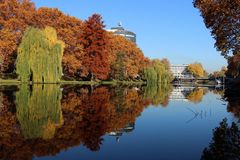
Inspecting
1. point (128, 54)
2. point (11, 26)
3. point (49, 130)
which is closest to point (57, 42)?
point (11, 26)

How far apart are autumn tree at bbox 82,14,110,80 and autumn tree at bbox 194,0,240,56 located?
47.5 meters

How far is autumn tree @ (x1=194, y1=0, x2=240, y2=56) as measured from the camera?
1902 centimetres

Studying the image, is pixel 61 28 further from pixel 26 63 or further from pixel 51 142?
pixel 51 142

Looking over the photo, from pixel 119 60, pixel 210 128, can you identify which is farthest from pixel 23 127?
pixel 119 60

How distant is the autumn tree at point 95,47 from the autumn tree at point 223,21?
1869 inches

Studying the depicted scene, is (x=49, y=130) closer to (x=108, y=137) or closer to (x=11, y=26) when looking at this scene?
(x=108, y=137)

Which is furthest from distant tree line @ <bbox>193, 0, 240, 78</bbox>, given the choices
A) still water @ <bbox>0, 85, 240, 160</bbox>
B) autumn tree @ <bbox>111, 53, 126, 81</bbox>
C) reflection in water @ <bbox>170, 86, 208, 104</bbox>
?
autumn tree @ <bbox>111, 53, 126, 81</bbox>

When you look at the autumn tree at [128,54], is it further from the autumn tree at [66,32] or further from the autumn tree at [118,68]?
the autumn tree at [66,32]

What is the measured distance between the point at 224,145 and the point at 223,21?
1138cm

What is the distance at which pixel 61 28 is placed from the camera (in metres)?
68.5

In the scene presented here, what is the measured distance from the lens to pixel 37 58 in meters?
46.6

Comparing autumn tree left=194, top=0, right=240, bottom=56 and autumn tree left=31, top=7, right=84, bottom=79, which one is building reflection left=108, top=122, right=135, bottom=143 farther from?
autumn tree left=31, top=7, right=84, bottom=79

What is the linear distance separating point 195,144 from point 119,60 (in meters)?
75.2

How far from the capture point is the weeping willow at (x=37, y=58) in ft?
152
